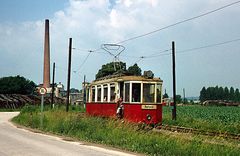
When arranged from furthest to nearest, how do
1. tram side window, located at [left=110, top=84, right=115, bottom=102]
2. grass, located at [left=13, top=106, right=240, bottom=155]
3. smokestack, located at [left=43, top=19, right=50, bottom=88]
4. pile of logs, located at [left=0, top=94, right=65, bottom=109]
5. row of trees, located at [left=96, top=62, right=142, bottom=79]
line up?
pile of logs, located at [left=0, top=94, right=65, bottom=109] < smokestack, located at [left=43, top=19, right=50, bottom=88] < row of trees, located at [left=96, top=62, right=142, bottom=79] < tram side window, located at [left=110, top=84, right=115, bottom=102] < grass, located at [left=13, top=106, right=240, bottom=155]

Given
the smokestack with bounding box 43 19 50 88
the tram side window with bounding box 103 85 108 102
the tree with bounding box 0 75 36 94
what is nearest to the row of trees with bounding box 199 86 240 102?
the tree with bounding box 0 75 36 94

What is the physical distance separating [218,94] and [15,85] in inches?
3703

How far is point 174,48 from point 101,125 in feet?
43.9

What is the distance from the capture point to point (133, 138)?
14234mm

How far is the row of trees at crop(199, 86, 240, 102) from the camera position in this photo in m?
158

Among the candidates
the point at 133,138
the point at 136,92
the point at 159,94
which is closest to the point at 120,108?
the point at 136,92

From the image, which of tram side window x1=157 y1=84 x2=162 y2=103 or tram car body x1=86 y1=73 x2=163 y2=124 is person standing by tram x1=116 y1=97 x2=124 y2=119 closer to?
tram car body x1=86 y1=73 x2=163 y2=124

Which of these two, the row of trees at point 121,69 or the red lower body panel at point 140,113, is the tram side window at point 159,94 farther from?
the row of trees at point 121,69

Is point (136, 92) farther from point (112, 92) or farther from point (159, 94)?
point (112, 92)

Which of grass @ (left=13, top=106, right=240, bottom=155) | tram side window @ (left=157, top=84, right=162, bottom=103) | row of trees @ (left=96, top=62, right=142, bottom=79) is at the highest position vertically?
row of trees @ (left=96, top=62, right=142, bottom=79)

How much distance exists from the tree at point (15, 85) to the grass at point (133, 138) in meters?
80.5

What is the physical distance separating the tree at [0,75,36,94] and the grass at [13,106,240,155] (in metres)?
80.5

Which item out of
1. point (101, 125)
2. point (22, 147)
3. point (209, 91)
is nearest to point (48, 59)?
point (101, 125)

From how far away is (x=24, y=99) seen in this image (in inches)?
3137
